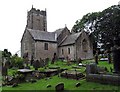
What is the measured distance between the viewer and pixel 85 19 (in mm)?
61969

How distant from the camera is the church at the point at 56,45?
44.2m

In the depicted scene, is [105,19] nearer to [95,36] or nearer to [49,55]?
[95,36]

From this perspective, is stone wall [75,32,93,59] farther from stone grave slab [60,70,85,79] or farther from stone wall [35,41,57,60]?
stone grave slab [60,70,85,79]

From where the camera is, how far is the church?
44156 mm

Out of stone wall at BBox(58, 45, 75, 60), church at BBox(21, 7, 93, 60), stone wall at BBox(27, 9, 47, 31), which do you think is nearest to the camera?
stone wall at BBox(58, 45, 75, 60)

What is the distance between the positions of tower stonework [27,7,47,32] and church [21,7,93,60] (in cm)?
860

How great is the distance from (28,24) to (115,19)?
912 inches

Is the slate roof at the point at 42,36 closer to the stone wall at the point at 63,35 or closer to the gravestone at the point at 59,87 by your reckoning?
the stone wall at the point at 63,35

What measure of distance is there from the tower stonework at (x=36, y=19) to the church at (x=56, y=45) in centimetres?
860

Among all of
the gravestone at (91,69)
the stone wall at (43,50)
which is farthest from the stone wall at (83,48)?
the gravestone at (91,69)

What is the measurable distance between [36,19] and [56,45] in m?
13.2

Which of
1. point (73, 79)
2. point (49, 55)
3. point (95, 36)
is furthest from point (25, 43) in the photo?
point (73, 79)

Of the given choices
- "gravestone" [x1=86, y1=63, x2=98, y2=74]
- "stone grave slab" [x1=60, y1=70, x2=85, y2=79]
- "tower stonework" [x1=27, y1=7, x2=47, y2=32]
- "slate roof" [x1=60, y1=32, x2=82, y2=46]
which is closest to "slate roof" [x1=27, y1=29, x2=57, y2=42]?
"slate roof" [x1=60, y1=32, x2=82, y2=46]

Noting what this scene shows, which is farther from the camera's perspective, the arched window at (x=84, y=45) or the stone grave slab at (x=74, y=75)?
the arched window at (x=84, y=45)
